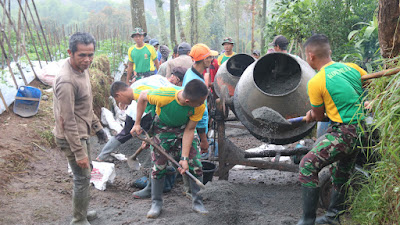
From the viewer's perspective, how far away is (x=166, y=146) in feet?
11.7

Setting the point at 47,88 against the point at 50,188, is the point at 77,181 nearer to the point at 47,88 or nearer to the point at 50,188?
the point at 50,188

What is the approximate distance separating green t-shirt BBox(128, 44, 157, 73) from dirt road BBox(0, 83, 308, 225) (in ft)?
7.42

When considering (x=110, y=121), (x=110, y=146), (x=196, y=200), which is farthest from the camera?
(x=110, y=121)

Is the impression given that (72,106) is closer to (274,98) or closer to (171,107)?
(171,107)

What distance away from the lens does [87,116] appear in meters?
3.07

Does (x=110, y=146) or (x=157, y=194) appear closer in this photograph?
(x=157, y=194)

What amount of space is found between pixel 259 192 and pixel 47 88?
15.5ft

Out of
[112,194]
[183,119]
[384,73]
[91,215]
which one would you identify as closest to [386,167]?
[384,73]

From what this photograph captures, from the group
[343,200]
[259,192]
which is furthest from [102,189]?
[343,200]

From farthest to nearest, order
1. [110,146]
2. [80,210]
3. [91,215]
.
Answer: [110,146]
[91,215]
[80,210]

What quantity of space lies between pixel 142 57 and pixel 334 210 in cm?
525

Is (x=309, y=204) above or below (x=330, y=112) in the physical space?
below

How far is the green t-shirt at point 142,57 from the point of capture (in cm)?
724

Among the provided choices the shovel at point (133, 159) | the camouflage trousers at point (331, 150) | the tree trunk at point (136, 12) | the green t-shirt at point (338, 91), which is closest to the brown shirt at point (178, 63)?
the shovel at point (133, 159)
